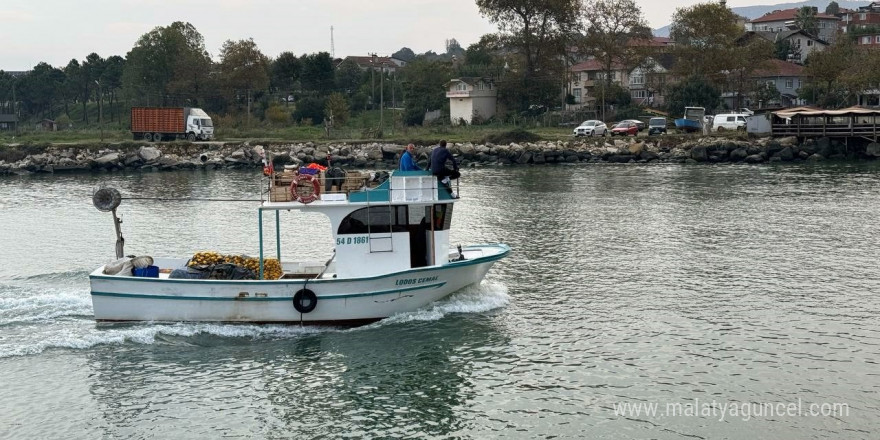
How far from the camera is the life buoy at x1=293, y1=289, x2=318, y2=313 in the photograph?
789 inches

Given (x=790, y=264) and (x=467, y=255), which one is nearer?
(x=467, y=255)

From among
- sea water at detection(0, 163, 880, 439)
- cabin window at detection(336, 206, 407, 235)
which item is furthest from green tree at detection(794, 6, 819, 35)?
cabin window at detection(336, 206, 407, 235)

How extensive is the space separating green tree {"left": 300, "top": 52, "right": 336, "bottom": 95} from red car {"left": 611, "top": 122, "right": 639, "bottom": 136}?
35640 mm

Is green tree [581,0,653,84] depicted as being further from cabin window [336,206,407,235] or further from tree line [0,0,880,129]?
cabin window [336,206,407,235]

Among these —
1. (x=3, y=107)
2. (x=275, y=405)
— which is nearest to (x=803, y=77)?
(x=275, y=405)

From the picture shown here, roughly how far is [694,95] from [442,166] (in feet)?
199

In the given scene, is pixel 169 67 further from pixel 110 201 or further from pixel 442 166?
pixel 442 166

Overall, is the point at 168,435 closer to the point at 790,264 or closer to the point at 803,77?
the point at 790,264

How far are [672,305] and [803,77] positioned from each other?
73.4 m

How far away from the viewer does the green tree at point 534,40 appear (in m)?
85.1

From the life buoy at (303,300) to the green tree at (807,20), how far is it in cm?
11818

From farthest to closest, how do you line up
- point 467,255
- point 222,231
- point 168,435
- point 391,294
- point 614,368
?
point 222,231 → point 467,255 → point 391,294 → point 614,368 → point 168,435

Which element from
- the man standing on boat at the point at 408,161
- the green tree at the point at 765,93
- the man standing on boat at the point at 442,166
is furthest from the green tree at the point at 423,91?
the man standing on boat at the point at 442,166

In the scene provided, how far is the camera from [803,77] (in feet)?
288
